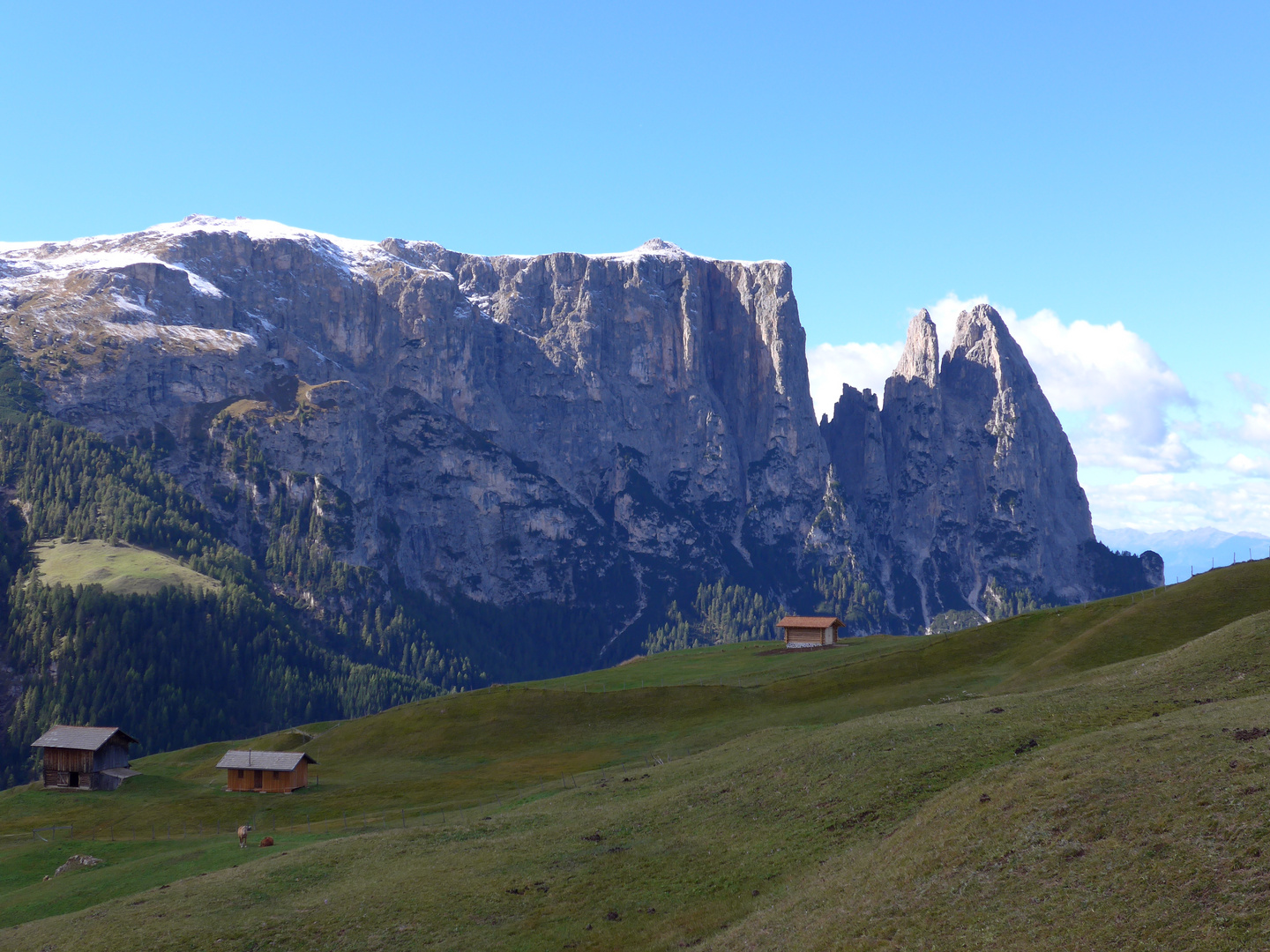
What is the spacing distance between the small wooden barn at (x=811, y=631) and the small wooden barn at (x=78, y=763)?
88968 mm

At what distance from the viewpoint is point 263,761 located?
3725 inches

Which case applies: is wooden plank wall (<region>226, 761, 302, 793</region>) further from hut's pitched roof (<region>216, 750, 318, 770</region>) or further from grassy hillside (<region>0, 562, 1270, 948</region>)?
grassy hillside (<region>0, 562, 1270, 948</region>)

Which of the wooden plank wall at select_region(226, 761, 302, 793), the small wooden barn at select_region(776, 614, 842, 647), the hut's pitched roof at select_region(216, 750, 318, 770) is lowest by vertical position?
the wooden plank wall at select_region(226, 761, 302, 793)

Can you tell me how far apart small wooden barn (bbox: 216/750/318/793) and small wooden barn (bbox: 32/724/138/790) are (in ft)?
51.2

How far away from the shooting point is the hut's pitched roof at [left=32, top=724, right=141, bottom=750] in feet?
337

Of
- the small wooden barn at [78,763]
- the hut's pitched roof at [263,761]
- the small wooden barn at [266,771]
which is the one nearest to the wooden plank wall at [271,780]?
the small wooden barn at [266,771]

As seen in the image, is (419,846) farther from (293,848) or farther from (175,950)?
(175,950)

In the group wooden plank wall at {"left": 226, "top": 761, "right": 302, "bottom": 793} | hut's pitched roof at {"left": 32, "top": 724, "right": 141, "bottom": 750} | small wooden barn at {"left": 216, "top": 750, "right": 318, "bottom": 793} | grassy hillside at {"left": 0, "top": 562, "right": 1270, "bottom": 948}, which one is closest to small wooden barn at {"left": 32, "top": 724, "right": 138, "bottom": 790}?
hut's pitched roof at {"left": 32, "top": 724, "right": 141, "bottom": 750}

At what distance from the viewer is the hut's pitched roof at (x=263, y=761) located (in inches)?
3674

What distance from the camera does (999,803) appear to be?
36.9 meters

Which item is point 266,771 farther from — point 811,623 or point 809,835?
point 811,623

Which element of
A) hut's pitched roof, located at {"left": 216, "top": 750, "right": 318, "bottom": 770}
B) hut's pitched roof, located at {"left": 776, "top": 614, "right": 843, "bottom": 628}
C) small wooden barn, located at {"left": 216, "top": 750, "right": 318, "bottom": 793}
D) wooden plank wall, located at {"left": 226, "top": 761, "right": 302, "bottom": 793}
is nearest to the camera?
wooden plank wall, located at {"left": 226, "top": 761, "right": 302, "bottom": 793}

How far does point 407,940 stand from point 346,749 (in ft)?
249

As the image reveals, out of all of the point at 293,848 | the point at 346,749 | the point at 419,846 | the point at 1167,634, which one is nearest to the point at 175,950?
the point at 419,846
